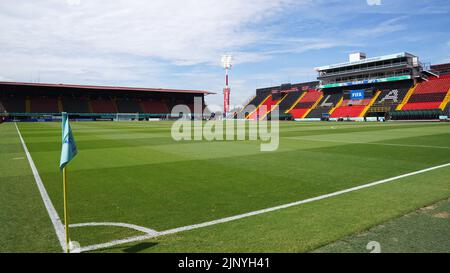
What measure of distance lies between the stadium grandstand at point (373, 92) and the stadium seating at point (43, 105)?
161 ft

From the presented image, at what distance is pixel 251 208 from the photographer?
19.3ft

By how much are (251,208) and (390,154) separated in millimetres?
9599

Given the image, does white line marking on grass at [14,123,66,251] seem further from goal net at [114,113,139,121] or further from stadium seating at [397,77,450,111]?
goal net at [114,113,139,121]

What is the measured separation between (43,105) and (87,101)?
10542mm

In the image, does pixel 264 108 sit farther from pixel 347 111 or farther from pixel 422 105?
pixel 422 105

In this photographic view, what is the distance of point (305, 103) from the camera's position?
255ft

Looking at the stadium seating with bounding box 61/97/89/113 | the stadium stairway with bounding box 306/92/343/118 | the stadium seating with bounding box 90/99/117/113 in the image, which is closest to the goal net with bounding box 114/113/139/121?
the stadium seating with bounding box 90/99/117/113

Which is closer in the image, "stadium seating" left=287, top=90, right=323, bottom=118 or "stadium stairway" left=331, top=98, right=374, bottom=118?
"stadium stairway" left=331, top=98, right=374, bottom=118

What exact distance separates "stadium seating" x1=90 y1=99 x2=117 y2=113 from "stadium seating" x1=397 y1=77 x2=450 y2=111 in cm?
6779

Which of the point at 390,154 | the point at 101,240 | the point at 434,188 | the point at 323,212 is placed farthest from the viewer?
the point at 390,154

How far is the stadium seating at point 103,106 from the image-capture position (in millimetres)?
79438

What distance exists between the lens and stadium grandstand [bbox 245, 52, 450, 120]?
182 feet
